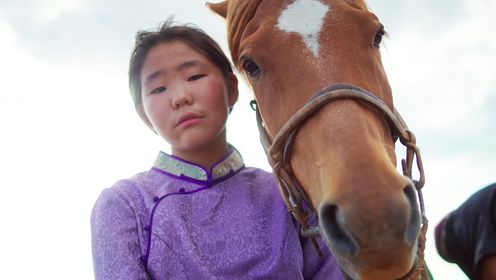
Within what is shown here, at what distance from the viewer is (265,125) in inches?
83.1

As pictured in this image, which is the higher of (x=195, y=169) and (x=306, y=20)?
(x=306, y=20)

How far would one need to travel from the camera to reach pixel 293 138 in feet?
5.87

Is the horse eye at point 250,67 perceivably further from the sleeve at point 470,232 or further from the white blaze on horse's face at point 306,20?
the sleeve at point 470,232

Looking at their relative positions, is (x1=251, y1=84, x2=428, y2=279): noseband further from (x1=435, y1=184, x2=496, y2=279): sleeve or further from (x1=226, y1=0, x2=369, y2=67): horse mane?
(x1=226, y1=0, x2=369, y2=67): horse mane

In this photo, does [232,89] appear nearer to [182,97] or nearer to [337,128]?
[182,97]

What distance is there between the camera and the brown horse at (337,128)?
135cm

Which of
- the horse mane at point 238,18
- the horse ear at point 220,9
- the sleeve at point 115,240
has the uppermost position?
the horse ear at point 220,9

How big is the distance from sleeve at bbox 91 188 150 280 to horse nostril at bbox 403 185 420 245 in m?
1.21

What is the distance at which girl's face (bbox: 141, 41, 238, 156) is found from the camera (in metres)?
2.40

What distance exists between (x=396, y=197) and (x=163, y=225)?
1.22 meters

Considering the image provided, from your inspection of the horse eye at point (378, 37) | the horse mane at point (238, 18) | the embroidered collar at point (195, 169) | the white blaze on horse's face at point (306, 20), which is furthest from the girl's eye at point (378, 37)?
the embroidered collar at point (195, 169)

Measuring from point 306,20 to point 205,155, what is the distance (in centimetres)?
97

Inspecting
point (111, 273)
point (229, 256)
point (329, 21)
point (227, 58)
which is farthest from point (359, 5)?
point (111, 273)

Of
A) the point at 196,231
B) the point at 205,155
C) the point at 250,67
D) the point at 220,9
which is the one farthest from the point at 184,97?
the point at 220,9
